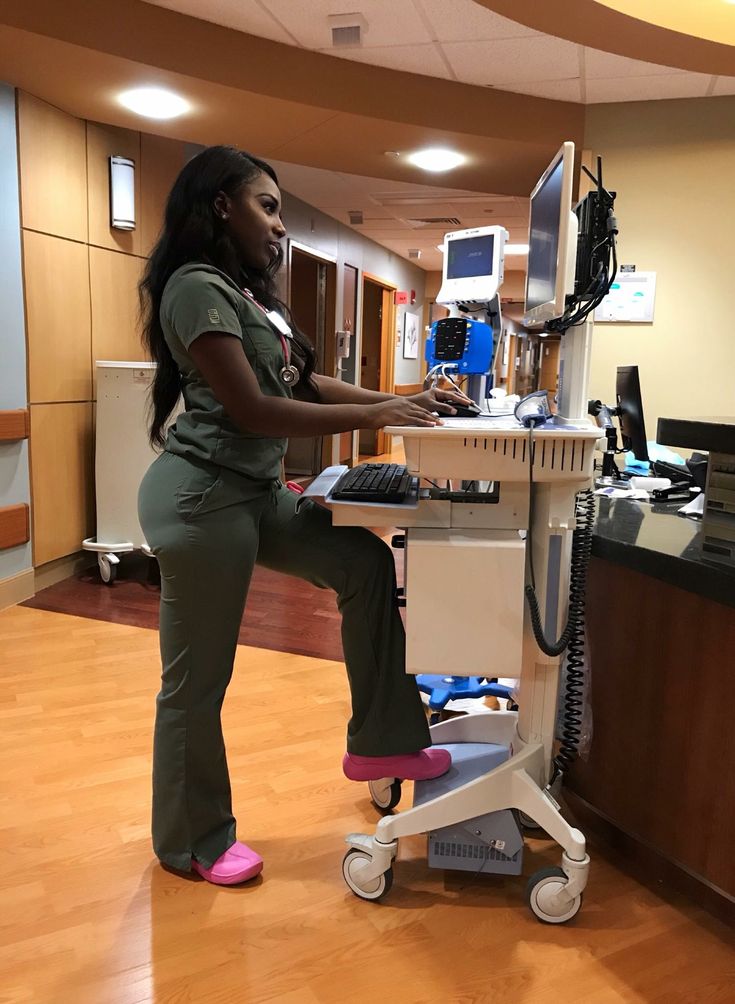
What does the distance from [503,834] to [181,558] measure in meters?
0.87

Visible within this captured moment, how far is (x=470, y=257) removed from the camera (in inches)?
101

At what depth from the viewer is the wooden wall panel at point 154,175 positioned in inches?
163

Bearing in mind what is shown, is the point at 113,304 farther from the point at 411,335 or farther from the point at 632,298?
the point at 411,335

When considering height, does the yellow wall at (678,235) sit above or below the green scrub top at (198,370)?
above

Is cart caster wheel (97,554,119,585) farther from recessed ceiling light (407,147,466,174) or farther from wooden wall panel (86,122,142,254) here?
recessed ceiling light (407,147,466,174)

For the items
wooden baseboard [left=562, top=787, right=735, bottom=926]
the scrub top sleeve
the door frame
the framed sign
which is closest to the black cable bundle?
wooden baseboard [left=562, top=787, right=735, bottom=926]

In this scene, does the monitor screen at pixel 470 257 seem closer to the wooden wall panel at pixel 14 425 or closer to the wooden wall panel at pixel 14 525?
the wooden wall panel at pixel 14 425

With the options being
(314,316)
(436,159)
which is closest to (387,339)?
(314,316)

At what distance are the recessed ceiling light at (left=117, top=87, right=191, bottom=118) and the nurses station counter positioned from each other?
9.17ft

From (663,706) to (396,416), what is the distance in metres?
0.83

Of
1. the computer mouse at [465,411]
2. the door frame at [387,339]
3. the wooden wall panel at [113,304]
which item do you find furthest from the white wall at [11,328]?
the door frame at [387,339]

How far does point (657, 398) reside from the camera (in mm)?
4031

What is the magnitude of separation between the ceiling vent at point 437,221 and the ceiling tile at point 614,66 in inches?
137

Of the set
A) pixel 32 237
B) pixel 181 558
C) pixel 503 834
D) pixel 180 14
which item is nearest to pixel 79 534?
pixel 32 237
